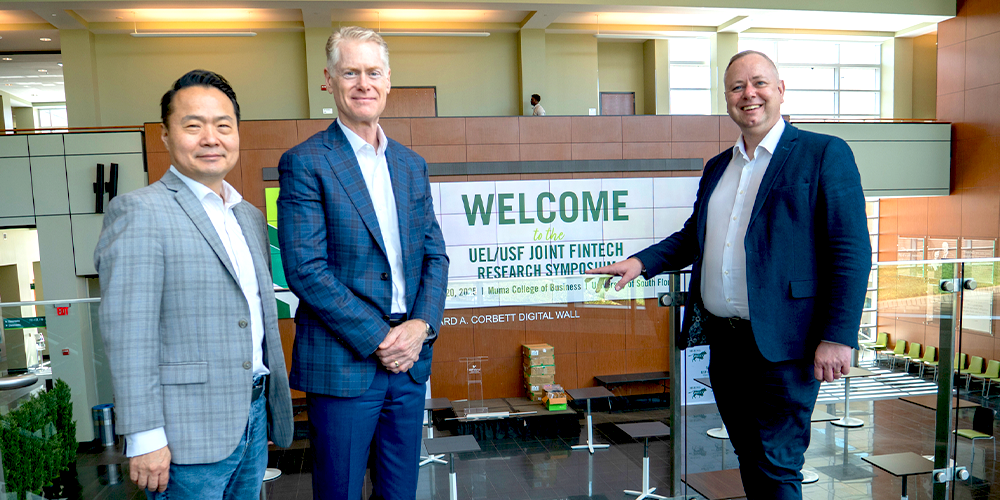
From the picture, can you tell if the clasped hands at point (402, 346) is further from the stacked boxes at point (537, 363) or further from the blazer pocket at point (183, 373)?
the stacked boxes at point (537, 363)

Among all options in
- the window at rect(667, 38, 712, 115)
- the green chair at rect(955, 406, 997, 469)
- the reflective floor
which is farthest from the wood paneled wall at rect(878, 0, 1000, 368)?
the reflective floor

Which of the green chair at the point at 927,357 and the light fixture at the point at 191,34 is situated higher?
the light fixture at the point at 191,34

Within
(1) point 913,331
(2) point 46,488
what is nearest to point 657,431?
(1) point 913,331

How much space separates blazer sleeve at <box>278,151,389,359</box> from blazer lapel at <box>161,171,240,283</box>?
16 centimetres

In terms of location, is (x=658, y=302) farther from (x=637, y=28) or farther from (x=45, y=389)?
(x=637, y=28)

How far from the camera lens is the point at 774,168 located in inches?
65.7

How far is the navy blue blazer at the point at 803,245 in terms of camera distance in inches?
61.7

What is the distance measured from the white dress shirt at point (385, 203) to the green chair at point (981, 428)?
103 inches

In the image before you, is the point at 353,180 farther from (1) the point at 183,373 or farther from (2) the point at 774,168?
(2) the point at 774,168

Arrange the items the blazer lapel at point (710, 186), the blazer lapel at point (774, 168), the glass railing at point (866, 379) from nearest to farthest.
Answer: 1. the blazer lapel at point (774, 168)
2. the blazer lapel at point (710, 186)
3. the glass railing at point (866, 379)

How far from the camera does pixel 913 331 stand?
2.57 metres

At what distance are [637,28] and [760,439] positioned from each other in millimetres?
12189

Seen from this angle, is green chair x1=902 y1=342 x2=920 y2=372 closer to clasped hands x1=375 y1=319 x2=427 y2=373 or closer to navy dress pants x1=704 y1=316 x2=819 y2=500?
navy dress pants x1=704 y1=316 x2=819 y2=500

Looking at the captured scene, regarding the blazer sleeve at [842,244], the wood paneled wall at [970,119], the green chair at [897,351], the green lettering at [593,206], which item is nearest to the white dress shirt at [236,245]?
the blazer sleeve at [842,244]
